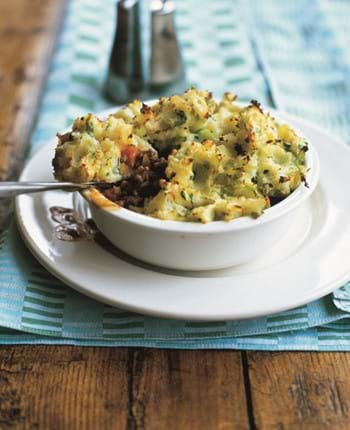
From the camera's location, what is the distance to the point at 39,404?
1.22 m

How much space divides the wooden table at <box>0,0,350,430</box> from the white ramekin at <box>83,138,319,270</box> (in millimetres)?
171

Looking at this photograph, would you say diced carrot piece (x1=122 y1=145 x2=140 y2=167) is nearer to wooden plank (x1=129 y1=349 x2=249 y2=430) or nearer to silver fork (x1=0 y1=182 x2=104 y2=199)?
silver fork (x1=0 y1=182 x2=104 y2=199)

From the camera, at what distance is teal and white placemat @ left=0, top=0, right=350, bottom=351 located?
1.34 meters

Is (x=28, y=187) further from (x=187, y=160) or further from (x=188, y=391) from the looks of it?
(x=188, y=391)

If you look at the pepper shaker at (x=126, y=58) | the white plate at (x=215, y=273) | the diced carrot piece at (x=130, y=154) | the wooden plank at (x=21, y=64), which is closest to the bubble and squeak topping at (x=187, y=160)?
the diced carrot piece at (x=130, y=154)

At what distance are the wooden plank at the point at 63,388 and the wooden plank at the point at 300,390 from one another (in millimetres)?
227

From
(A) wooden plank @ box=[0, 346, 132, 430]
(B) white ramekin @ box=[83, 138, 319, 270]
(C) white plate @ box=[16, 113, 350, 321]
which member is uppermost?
(B) white ramekin @ box=[83, 138, 319, 270]

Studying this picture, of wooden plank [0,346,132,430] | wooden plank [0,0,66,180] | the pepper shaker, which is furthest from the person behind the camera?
the pepper shaker

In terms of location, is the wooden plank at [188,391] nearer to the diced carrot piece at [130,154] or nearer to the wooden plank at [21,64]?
the diced carrot piece at [130,154]

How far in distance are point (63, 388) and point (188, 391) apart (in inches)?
8.4

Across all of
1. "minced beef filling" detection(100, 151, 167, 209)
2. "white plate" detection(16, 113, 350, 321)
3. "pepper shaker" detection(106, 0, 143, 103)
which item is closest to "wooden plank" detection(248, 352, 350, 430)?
"white plate" detection(16, 113, 350, 321)

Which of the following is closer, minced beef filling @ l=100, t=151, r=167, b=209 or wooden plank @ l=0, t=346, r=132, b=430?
wooden plank @ l=0, t=346, r=132, b=430

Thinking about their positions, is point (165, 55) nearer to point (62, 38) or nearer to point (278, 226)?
point (62, 38)

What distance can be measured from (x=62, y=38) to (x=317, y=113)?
951 mm
